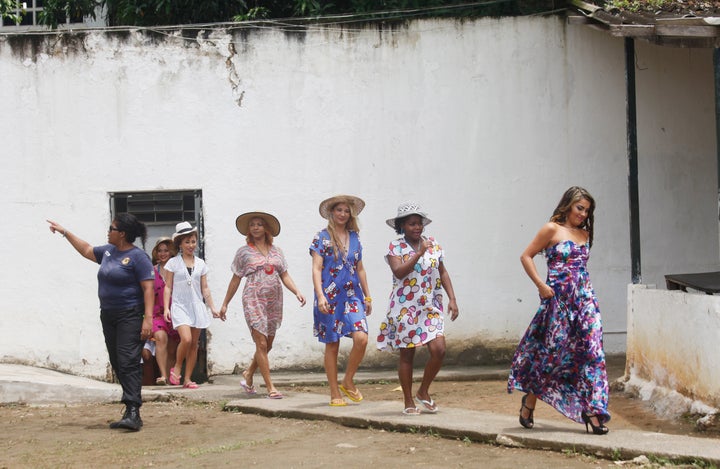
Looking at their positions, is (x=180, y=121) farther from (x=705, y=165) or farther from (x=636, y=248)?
(x=705, y=165)

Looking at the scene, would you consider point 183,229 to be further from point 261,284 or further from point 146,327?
point 146,327

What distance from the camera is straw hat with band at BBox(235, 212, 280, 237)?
385 inches

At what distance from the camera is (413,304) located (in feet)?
26.7

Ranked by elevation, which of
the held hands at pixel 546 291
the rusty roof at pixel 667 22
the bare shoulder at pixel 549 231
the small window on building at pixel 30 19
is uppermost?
the small window on building at pixel 30 19

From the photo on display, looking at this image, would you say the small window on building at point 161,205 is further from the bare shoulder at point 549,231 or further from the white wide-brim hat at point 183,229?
the bare shoulder at point 549,231

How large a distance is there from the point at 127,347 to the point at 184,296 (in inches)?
94.4

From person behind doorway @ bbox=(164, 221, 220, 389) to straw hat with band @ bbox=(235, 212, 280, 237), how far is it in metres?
1.01

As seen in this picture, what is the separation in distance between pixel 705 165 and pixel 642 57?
1333mm

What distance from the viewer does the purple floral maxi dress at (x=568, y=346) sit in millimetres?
7168

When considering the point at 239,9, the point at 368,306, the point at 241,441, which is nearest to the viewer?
the point at 241,441

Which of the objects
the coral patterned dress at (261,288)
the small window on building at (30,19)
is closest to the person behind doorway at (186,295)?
the coral patterned dress at (261,288)

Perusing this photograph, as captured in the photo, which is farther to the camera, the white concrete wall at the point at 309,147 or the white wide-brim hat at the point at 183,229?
the white concrete wall at the point at 309,147

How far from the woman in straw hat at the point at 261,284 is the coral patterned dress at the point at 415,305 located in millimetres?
1618

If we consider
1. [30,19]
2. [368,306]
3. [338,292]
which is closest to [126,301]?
[338,292]
